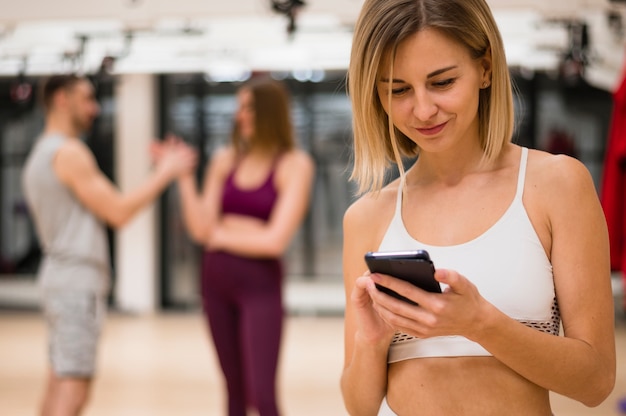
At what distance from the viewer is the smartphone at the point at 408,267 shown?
1.11m

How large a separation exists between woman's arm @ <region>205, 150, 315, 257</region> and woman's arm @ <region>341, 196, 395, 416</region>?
1920mm

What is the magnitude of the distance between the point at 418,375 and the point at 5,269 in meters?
10.1

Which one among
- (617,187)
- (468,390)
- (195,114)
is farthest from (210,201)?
(195,114)

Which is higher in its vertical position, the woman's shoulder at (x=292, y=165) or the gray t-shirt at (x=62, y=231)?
the woman's shoulder at (x=292, y=165)

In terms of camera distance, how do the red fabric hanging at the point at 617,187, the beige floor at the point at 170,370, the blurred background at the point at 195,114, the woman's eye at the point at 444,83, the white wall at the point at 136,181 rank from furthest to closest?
1. the white wall at the point at 136,181
2. the blurred background at the point at 195,114
3. the beige floor at the point at 170,370
4. the red fabric hanging at the point at 617,187
5. the woman's eye at the point at 444,83

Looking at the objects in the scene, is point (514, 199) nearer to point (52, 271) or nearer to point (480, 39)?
point (480, 39)

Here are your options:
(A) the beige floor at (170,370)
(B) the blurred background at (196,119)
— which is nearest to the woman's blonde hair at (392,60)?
(A) the beige floor at (170,370)

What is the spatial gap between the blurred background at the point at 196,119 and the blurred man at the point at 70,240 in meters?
1.86

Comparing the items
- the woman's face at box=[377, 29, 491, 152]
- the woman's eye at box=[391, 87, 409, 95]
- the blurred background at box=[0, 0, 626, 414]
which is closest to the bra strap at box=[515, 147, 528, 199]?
the woman's face at box=[377, 29, 491, 152]

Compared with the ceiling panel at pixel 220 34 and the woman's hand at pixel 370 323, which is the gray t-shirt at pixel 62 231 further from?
the woman's hand at pixel 370 323

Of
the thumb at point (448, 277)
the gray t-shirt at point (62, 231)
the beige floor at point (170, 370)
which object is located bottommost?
the beige floor at point (170, 370)

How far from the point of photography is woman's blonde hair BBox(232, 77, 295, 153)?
3.63 m

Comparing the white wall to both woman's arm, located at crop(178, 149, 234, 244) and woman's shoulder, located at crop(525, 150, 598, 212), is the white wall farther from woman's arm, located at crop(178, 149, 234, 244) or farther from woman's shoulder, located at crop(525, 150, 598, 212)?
woman's shoulder, located at crop(525, 150, 598, 212)

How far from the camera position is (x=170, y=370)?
629 cm
